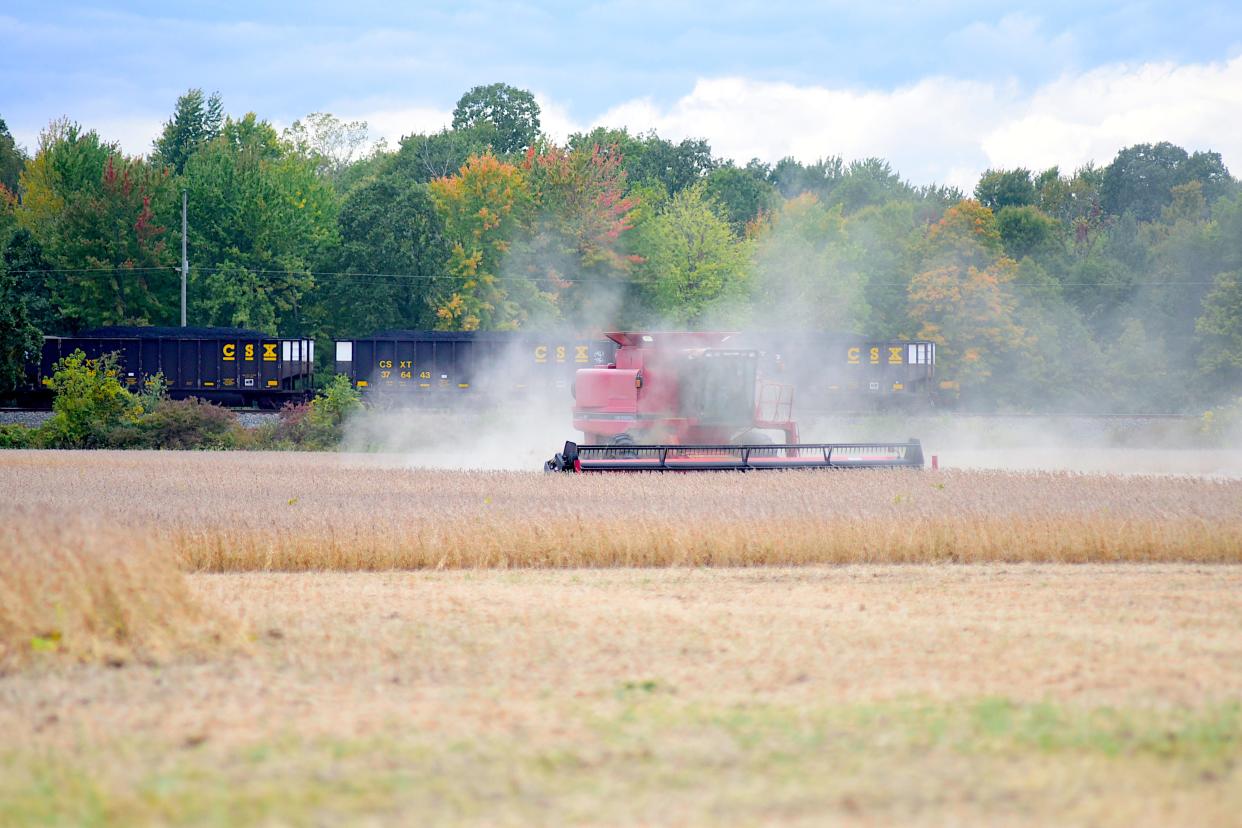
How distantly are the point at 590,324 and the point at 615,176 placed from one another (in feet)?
28.8

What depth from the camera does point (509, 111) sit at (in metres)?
90.8

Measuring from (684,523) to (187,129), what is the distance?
7546 cm

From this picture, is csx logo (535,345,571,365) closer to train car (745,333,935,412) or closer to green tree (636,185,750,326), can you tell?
train car (745,333,935,412)

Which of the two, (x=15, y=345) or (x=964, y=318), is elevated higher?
(x=964, y=318)

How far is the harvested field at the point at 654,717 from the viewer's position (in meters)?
5.86

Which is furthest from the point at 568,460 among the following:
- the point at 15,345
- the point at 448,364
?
the point at 15,345

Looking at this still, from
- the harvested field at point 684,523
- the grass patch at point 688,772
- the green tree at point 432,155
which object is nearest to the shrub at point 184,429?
the harvested field at point 684,523

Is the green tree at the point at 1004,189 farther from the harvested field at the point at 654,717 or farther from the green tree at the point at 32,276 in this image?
the harvested field at the point at 654,717

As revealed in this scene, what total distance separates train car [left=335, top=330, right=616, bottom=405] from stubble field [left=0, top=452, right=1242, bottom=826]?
27568 mm

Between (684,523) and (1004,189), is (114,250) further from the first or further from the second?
(1004,189)

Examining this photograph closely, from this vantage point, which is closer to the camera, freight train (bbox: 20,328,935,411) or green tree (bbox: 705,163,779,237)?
freight train (bbox: 20,328,935,411)

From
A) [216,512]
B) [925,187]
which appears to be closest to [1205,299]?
[925,187]

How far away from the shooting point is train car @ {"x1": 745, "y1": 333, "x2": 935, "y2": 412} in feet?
152

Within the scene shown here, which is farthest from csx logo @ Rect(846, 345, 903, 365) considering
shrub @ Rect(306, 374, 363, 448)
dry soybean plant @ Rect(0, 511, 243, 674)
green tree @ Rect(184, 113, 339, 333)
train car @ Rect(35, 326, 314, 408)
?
dry soybean plant @ Rect(0, 511, 243, 674)
